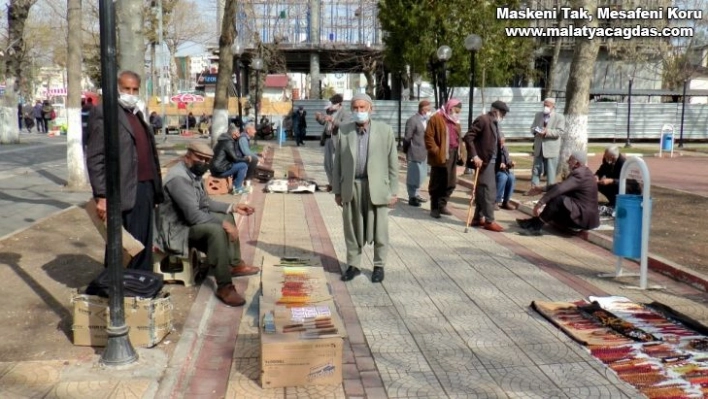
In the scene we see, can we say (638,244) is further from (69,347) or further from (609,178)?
(69,347)

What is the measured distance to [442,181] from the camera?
34.1ft

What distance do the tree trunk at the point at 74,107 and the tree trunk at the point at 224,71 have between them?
503cm

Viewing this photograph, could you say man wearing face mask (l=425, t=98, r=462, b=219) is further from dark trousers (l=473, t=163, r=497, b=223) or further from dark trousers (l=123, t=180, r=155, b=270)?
dark trousers (l=123, t=180, r=155, b=270)

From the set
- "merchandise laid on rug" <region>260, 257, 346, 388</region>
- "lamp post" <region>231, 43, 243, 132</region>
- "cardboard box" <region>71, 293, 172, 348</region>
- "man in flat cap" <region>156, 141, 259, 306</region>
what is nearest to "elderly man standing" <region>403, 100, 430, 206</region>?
"man in flat cap" <region>156, 141, 259, 306</region>

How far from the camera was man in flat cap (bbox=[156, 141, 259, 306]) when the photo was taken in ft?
19.5

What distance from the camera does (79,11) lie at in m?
13.1

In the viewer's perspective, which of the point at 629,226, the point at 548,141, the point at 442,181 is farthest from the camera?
the point at 548,141

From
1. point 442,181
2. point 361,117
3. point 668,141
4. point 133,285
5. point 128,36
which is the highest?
point 128,36

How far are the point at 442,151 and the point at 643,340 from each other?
5579 millimetres

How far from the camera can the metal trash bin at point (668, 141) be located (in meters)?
23.7

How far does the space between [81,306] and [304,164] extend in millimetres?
15313

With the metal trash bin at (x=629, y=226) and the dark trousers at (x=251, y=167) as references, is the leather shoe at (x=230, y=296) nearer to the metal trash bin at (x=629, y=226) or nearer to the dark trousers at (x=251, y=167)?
the metal trash bin at (x=629, y=226)

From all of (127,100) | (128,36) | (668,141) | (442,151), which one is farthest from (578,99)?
(668,141)

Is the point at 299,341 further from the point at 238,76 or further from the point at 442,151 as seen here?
the point at 238,76
